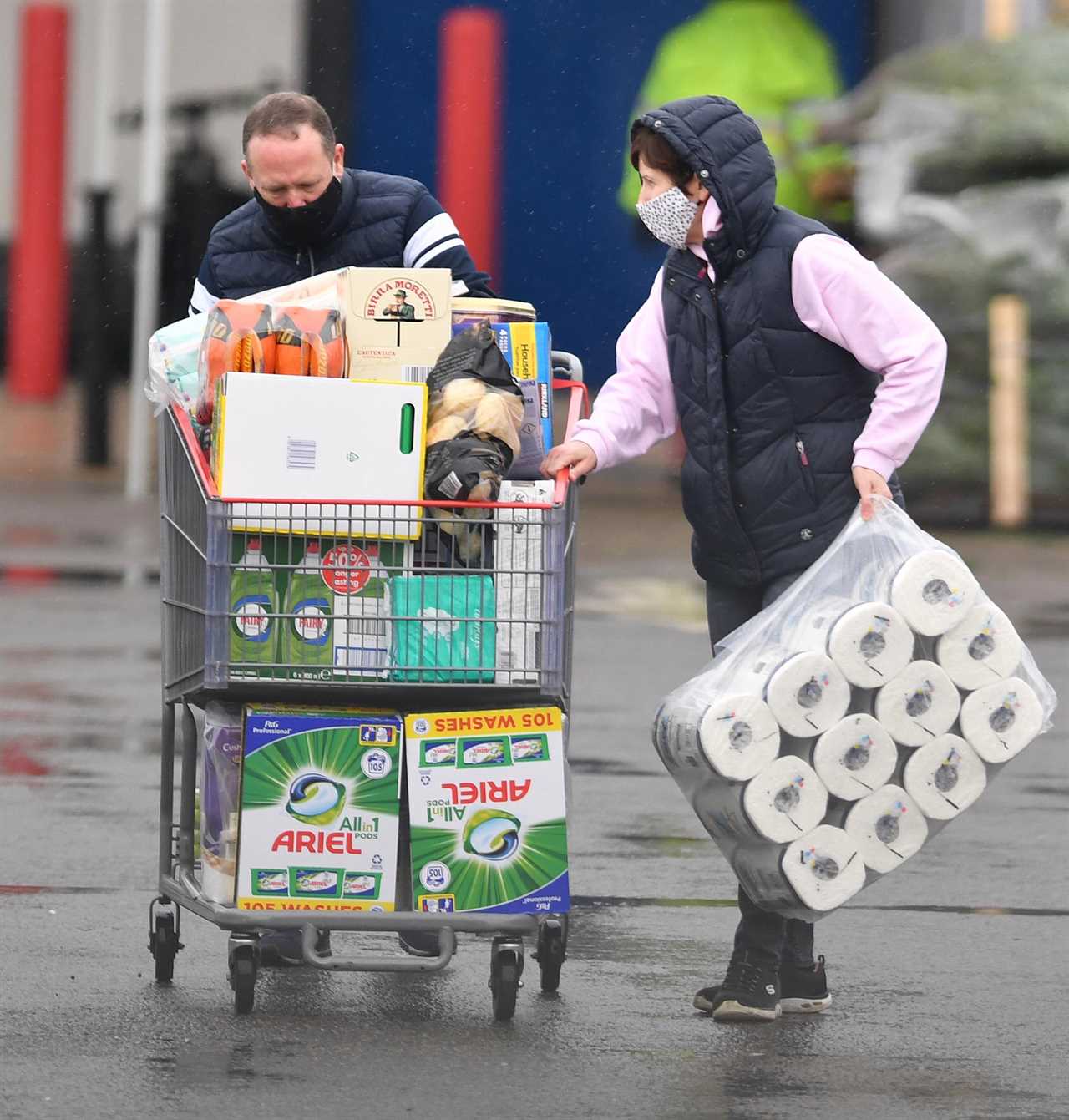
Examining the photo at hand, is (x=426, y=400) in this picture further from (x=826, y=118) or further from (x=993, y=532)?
(x=826, y=118)

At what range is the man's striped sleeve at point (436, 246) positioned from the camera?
239 inches

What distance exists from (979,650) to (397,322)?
1.44 metres

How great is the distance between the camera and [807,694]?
17.9 ft

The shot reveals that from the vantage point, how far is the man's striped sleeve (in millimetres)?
6078

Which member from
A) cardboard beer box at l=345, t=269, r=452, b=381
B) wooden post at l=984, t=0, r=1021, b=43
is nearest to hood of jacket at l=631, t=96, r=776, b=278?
cardboard beer box at l=345, t=269, r=452, b=381

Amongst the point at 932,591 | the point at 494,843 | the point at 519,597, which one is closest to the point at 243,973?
the point at 494,843

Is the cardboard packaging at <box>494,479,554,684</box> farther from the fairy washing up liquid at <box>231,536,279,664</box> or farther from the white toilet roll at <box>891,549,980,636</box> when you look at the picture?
the white toilet roll at <box>891,549,980,636</box>

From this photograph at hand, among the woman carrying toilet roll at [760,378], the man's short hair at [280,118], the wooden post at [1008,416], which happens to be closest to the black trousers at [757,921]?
the woman carrying toilet roll at [760,378]

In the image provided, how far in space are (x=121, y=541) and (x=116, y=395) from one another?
6240mm

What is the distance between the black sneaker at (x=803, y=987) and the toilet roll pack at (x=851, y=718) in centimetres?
22

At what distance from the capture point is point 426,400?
5441 millimetres

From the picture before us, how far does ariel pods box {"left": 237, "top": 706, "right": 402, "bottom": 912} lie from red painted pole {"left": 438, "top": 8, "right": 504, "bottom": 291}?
15.2 m

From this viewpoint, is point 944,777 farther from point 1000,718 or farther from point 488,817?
point 488,817

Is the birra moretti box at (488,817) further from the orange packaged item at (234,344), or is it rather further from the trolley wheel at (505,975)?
the orange packaged item at (234,344)
